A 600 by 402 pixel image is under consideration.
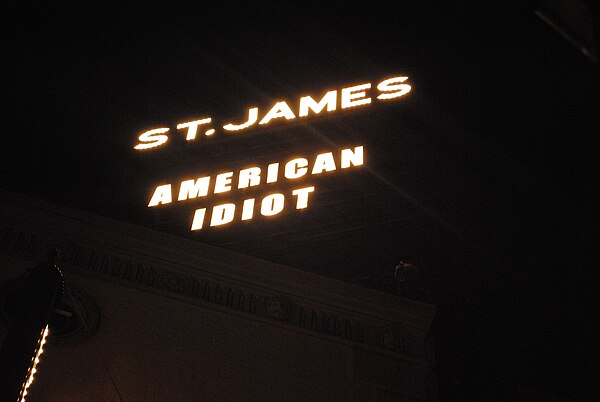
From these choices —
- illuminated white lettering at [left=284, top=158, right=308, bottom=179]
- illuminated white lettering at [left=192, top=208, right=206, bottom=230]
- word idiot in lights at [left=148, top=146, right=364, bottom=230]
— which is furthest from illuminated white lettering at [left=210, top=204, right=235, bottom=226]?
illuminated white lettering at [left=284, top=158, right=308, bottom=179]

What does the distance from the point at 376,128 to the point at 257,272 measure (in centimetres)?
633

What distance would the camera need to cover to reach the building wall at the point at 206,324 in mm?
7570

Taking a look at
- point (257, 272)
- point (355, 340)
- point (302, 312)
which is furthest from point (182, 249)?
point (355, 340)

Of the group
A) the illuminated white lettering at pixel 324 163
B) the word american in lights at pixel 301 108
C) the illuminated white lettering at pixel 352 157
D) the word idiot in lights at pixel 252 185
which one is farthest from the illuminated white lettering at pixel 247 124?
the illuminated white lettering at pixel 352 157

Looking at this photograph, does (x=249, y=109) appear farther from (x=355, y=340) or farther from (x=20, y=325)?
(x=20, y=325)

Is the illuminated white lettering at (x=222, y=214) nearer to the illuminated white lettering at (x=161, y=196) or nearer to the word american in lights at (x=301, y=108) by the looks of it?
the illuminated white lettering at (x=161, y=196)

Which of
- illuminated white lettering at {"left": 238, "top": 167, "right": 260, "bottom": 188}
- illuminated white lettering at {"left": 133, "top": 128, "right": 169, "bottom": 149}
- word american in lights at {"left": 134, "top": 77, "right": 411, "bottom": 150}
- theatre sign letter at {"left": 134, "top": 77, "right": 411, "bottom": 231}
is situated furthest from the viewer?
word american in lights at {"left": 134, "top": 77, "right": 411, "bottom": 150}

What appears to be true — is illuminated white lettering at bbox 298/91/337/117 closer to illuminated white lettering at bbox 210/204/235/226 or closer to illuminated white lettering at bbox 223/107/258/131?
illuminated white lettering at bbox 223/107/258/131

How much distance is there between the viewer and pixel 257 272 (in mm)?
8891

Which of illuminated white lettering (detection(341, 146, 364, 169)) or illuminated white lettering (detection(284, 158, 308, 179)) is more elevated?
illuminated white lettering (detection(341, 146, 364, 169))

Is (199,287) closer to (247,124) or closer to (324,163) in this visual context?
(324,163)

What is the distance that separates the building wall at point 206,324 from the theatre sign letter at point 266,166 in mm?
2546

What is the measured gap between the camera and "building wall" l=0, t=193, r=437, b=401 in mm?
7570

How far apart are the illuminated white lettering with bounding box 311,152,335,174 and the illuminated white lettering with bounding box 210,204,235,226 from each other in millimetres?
1914
